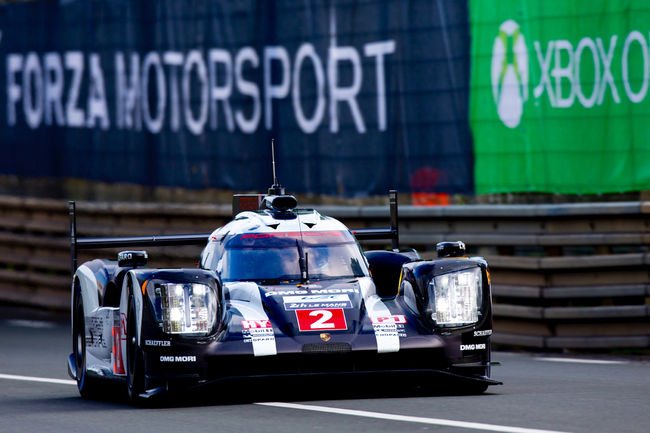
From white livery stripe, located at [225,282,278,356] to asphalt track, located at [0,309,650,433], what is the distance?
27 centimetres

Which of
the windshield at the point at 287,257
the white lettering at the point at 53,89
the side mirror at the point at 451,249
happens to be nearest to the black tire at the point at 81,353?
the windshield at the point at 287,257

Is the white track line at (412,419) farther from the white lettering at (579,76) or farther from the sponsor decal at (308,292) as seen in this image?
the white lettering at (579,76)

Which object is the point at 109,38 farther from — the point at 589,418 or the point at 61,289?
the point at 589,418

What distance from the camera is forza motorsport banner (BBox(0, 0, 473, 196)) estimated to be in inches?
615

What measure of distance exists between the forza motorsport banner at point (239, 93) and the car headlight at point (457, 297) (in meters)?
5.06

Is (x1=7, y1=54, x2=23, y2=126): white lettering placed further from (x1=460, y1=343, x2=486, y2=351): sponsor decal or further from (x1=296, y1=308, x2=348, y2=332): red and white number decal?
(x1=460, y1=343, x2=486, y2=351): sponsor decal

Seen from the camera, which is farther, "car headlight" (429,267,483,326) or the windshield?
the windshield

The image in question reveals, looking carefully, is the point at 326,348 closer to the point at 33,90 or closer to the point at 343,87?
the point at 343,87

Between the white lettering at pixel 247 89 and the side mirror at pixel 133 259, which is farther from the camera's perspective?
the white lettering at pixel 247 89

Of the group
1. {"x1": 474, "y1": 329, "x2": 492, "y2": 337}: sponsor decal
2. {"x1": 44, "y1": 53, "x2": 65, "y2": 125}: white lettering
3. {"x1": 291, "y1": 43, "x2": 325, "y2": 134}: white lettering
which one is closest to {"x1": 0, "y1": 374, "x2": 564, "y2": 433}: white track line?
{"x1": 474, "y1": 329, "x2": 492, "y2": 337}: sponsor decal

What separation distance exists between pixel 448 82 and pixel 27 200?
733 cm

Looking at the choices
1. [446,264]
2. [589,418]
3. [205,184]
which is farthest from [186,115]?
[589,418]

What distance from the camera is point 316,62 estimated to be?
16.9m

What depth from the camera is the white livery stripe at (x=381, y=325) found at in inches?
387
